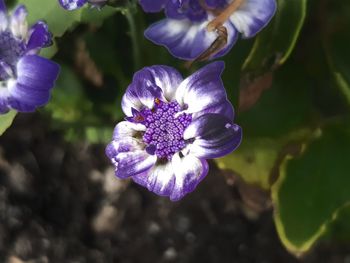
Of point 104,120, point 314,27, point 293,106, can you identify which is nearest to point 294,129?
point 293,106

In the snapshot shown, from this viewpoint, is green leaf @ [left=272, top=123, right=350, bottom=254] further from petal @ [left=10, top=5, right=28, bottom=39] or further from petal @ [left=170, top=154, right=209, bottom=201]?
petal @ [left=10, top=5, right=28, bottom=39]

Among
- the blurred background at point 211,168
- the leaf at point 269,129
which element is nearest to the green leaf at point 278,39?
the blurred background at point 211,168

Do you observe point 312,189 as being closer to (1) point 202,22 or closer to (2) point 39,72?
(1) point 202,22

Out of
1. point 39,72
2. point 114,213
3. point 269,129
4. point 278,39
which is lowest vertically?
point 114,213

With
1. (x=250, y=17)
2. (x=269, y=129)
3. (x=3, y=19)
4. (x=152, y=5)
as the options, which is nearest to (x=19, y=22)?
(x=3, y=19)

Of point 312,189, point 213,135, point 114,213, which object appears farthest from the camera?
point 114,213

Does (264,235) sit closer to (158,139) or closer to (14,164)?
(14,164)

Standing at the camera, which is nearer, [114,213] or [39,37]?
[39,37]
